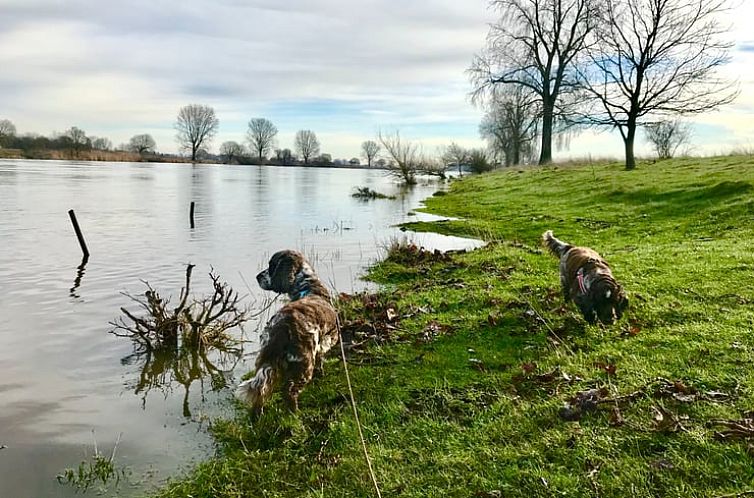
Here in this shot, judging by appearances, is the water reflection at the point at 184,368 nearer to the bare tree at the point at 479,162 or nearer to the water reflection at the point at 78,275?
the water reflection at the point at 78,275

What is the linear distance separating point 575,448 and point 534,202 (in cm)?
2263

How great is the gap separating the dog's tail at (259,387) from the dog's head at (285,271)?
125 inches

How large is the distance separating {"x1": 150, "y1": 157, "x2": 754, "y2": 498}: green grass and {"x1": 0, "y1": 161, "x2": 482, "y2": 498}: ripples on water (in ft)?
3.74

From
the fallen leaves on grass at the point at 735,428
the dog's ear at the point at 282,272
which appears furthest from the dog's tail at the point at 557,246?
the fallen leaves on grass at the point at 735,428

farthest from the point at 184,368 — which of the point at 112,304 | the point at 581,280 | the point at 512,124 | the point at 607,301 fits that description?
the point at 512,124

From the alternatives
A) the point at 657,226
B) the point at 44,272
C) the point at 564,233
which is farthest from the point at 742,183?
the point at 44,272

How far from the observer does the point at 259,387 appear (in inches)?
229

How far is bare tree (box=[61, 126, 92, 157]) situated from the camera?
101 meters

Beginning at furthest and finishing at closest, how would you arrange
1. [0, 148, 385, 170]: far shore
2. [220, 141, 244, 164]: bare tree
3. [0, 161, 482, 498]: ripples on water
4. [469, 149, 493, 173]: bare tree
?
[220, 141, 244, 164]: bare tree < [0, 148, 385, 170]: far shore < [469, 149, 493, 173]: bare tree < [0, 161, 482, 498]: ripples on water

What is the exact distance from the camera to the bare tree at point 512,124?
146 ft

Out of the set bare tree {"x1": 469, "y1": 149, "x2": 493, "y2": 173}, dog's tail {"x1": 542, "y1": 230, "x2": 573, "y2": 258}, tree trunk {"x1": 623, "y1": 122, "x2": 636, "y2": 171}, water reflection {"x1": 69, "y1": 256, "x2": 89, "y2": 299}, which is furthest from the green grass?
bare tree {"x1": 469, "y1": 149, "x2": 493, "y2": 173}

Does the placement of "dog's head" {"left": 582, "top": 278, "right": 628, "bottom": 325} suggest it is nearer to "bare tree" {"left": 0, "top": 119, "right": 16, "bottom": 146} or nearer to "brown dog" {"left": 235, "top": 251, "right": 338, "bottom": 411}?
"brown dog" {"left": 235, "top": 251, "right": 338, "bottom": 411}

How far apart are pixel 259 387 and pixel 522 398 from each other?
275 cm

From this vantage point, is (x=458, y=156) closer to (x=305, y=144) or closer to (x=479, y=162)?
(x=479, y=162)
